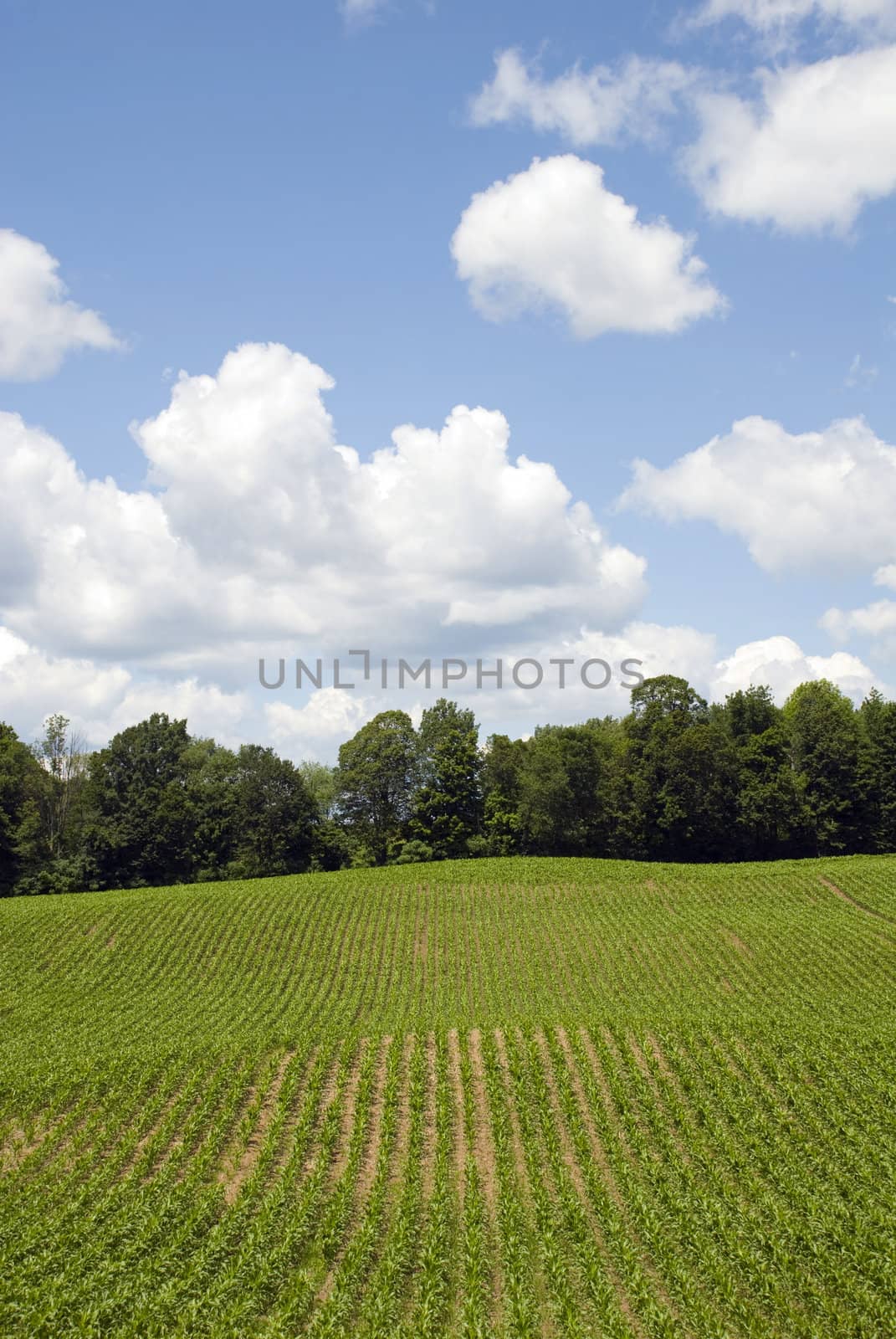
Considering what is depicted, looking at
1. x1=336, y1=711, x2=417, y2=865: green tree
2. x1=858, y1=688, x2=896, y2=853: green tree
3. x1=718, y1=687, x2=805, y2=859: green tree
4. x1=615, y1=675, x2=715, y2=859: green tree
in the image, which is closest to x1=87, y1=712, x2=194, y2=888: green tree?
x1=336, y1=711, x2=417, y2=865: green tree

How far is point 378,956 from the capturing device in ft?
145

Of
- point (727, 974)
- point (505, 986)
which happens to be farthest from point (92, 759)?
point (727, 974)

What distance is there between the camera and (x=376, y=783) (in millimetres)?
72750

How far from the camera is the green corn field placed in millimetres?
14977

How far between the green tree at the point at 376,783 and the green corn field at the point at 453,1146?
30676 mm

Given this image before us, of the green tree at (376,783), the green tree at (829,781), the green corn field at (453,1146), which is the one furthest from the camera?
the green tree at (376,783)

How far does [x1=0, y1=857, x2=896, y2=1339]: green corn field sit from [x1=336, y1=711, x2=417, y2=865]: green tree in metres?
30.7

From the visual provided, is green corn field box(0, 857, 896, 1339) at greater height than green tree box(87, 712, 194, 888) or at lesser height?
lesser

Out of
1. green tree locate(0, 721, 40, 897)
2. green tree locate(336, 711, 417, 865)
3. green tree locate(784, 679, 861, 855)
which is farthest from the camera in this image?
green tree locate(336, 711, 417, 865)

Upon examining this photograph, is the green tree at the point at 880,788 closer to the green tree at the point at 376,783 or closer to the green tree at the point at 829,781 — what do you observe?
the green tree at the point at 829,781

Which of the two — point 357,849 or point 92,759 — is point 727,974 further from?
point 92,759

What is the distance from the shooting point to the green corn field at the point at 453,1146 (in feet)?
49.1

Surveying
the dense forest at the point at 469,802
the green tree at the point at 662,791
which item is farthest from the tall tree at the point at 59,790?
the green tree at the point at 662,791

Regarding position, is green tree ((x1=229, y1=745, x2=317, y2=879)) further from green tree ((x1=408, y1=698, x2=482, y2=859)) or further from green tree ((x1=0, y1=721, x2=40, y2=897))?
green tree ((x1=0, y1=721, x2=40, y2=897))
